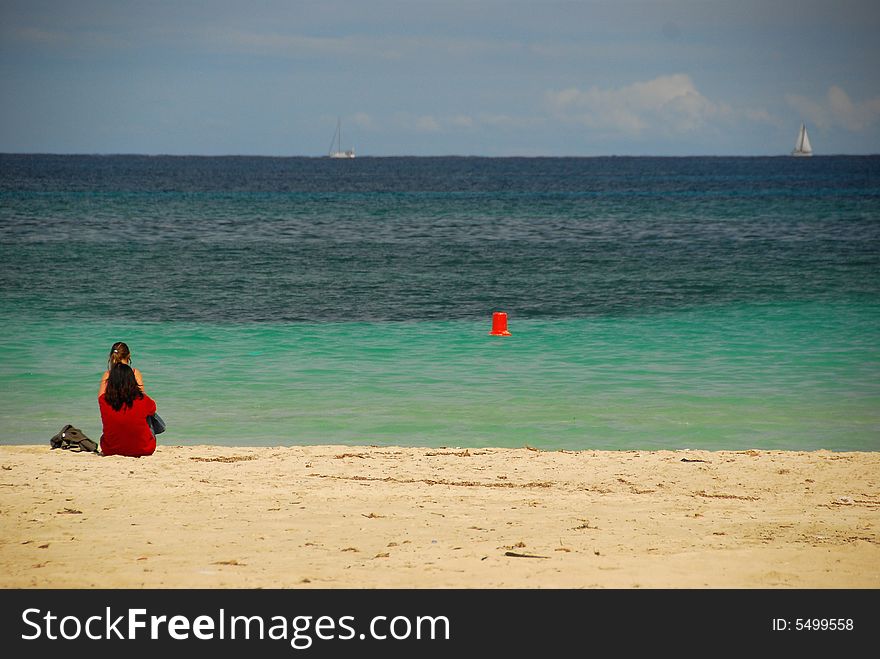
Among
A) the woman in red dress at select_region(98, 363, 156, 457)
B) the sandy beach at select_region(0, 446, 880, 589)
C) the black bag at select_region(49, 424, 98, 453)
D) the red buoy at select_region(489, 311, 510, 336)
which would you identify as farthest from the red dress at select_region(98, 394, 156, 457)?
the red buoy at select_region(489, 311, 510, 336)

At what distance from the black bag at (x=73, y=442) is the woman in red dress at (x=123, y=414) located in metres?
0.35

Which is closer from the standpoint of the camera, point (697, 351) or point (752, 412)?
point (752, 412)

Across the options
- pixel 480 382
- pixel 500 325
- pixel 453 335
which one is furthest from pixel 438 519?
pixel 453 335

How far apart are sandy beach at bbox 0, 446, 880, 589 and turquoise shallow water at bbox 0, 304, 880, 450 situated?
1.55 metres

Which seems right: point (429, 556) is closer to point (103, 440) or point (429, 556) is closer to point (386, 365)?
point (103, 440)

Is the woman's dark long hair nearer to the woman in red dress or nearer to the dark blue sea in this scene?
the woman in red dress

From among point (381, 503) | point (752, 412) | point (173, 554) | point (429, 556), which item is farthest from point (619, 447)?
point (173, 554)

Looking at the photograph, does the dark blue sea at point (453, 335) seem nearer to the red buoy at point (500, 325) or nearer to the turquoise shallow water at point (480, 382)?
the turquoise shallow water at point (480, 382)

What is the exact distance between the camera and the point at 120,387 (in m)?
9.06

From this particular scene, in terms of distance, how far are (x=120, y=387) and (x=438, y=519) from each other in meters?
3.57

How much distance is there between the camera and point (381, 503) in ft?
24.5

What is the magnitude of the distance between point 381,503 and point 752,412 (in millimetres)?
6403

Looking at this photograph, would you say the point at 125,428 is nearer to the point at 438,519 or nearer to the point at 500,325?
the point at 438,519

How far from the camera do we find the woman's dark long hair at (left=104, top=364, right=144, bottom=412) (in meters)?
9.03
